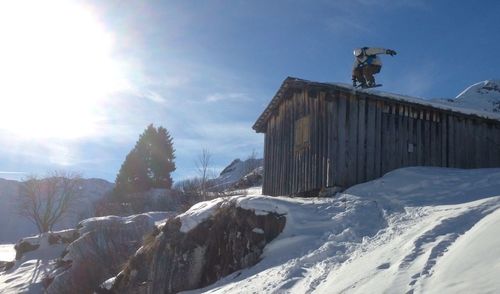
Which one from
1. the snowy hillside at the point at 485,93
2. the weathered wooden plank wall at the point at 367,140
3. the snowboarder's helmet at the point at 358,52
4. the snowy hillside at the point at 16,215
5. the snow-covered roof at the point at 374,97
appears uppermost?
the snowy hillside at the point at 485,93

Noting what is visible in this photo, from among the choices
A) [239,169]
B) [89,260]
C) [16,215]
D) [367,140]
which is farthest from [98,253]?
[16,215]

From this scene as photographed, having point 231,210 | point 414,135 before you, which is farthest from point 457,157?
point 231,210

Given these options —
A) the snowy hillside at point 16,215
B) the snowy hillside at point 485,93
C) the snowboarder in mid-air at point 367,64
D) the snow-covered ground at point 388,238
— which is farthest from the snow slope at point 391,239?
the snowy hillside at point 16,215

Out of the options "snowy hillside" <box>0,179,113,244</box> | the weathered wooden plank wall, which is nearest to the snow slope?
the weathered wooden plank wall

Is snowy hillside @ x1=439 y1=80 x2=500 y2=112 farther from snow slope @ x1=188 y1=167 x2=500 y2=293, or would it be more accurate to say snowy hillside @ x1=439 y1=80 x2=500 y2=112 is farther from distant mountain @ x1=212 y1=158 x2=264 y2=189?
distant mountain @ x1=212 y1=158 x2=264 y2=189

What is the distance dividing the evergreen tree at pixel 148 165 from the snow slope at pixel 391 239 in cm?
4130

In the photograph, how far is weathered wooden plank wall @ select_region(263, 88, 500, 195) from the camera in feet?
57.0

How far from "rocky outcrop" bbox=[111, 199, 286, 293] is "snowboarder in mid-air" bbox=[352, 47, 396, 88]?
7.83 meters

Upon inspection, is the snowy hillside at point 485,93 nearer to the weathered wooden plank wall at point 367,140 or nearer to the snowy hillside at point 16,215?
the weathered wooden plank wall at point 367,140

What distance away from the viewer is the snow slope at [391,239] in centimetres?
810

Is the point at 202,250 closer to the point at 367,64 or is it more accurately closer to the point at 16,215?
the point at 367,64

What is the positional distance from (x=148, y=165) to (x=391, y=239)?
155ft

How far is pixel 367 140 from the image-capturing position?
17.6m

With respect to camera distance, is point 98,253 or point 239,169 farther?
point 239,169
